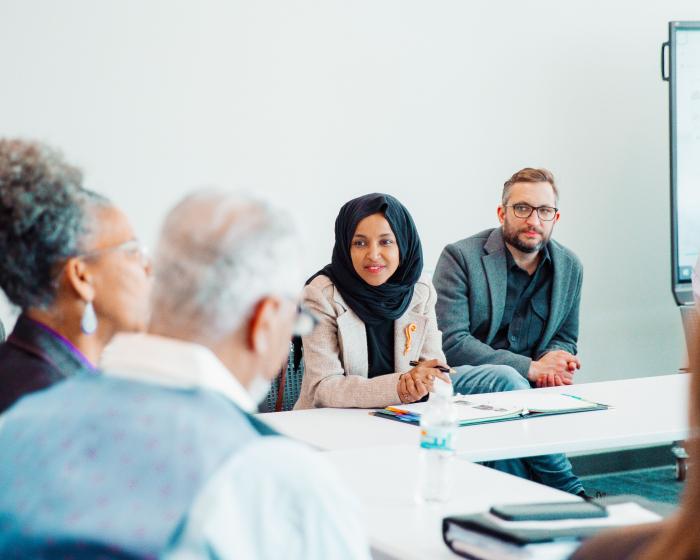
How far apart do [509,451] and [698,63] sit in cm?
321

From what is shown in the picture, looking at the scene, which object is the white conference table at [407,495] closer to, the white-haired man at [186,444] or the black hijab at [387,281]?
the white-haired man at [186,444]

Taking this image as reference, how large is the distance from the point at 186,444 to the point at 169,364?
0.15 m

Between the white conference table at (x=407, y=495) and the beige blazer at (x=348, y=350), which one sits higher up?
the beige blazer at (x=348, y=350)

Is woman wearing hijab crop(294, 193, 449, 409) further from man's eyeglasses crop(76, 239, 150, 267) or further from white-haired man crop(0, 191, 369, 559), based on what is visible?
white-haired man crop(0, 191, 369, 559)

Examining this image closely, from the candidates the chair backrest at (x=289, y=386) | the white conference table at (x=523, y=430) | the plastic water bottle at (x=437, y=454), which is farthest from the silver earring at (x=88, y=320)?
the chair backrest at (x=289, y=386)

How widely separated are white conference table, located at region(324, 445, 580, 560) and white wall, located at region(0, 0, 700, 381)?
5.14 feet

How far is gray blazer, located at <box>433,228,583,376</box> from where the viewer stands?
14.2 ft

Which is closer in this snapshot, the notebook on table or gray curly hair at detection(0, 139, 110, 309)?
gray curly hair at detection(0, 139, 110, 309)

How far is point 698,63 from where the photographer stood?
511 cm

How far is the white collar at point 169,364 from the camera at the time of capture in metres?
1.30

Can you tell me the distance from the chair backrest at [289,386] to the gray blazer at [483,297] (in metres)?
0.77

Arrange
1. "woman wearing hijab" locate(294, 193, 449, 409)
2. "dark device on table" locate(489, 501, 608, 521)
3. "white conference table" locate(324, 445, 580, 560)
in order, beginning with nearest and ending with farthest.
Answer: "dark device on table" locate(489, 501, 608, 521) < "white conference table" locate(324, 445, 580, 560) < "woman wearing hijab" locate(294, 193, 449, 409)

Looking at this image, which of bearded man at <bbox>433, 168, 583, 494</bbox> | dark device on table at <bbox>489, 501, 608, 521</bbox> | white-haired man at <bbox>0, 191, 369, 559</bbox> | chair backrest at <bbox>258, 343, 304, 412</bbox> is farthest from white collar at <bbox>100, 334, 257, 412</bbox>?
bearded man at <bbox>433, 168, 583, 494</bbox>

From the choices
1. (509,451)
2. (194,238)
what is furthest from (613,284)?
(194,238)
